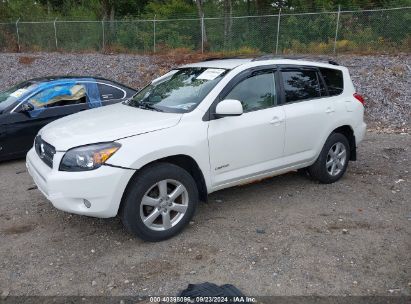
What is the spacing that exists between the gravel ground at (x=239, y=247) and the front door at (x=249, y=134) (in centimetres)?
60

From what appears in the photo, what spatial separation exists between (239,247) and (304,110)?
202cm

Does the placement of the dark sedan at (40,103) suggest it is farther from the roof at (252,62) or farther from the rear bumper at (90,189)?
the rear bumper at (90,189)

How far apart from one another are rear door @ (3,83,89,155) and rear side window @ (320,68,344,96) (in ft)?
13.5

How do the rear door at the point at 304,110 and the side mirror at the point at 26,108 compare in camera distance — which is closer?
the rear door at the point at 304,110

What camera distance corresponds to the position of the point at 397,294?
11.4 feet

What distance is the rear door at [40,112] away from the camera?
22.5 feet

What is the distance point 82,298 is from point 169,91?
8.35ft

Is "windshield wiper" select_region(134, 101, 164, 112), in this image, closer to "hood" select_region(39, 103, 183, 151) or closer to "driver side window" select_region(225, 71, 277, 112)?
"hood" select_region(39, 103, 183, 151)

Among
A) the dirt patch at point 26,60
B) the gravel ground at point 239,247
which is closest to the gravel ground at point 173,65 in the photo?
the dirt patch at point 26,60

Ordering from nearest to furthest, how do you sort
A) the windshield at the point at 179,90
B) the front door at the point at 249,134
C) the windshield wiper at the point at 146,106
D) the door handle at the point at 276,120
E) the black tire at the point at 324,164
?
1. the front door at the point at 249,134
2. the windshield at the point at 179,90
3. the windshield wiper at the point at 146,106
4. the door handle at the point at 276,120
5. the black tire at the point at 324,164

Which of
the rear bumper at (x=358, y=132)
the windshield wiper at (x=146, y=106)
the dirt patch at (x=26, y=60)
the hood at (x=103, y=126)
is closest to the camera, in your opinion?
the hood at (x=103, y=126)

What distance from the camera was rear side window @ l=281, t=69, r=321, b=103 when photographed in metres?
5.28

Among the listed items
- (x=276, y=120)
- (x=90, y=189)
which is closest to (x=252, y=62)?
(x=276, y=120)

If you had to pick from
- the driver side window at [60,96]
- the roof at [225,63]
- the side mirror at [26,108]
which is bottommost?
the side mirror at [26,108]
